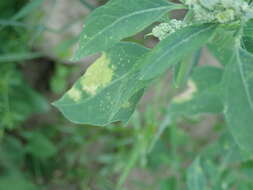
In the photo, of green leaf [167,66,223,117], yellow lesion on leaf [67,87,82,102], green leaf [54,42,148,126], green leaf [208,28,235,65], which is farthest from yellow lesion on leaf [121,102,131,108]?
green leaf [167,66,223,117]

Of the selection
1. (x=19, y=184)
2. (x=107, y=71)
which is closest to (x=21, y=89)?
(x=19, y=184)

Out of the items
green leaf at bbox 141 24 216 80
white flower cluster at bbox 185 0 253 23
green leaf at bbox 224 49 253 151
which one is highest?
white flower cluster at bbox 185 0 253 23

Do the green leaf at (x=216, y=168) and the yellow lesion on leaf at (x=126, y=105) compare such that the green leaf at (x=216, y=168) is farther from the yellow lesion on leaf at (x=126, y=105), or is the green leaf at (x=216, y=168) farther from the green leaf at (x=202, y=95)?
the yellow lesion on leaf at (x=126, y=105)

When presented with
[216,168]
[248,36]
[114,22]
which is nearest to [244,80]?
[248,36]

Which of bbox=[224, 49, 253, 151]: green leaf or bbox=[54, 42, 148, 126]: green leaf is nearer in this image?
bbox=[224, 49, 253, 151]: green leaf

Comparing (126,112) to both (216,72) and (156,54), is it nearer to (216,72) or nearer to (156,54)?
(156,54)

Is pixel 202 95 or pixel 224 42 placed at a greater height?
pixel 224 42

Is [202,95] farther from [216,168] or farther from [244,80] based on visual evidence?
[244,80]

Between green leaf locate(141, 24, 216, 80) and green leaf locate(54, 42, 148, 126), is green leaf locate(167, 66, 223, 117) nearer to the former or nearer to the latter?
green leaf locate(54, 42, 148, 126)
